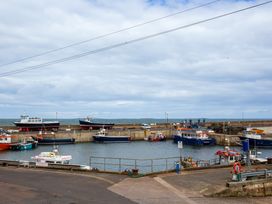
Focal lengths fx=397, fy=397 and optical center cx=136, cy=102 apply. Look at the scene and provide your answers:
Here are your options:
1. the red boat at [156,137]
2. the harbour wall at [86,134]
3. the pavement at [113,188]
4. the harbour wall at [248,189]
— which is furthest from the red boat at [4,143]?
the harbour wall at [248,189]

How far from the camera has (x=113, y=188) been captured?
2211 cm

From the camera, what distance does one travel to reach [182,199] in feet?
64.2

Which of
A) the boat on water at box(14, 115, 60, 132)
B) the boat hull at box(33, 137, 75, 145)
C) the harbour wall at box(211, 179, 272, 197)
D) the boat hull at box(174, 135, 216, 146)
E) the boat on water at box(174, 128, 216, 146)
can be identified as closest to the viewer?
the harbour wall at box(211, 179, 272, 197)

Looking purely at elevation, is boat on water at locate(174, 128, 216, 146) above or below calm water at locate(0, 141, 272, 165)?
above

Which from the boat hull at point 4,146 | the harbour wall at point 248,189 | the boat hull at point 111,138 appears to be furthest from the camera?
the boat hull at point 111,138

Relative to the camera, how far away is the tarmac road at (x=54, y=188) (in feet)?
62.5

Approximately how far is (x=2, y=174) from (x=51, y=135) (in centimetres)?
7870

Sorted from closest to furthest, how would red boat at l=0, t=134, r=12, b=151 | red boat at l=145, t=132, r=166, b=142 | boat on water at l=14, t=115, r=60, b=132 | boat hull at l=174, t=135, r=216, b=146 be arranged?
red boat at l=0, t=134, r=12, b=151 < boat hull at l=174, t=135, r=216, b=146 < red boat at l=145, t=132, r=166, b=142 < boat on water at l=14, t=115, r=60, b=132

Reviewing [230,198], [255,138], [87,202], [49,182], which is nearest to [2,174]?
[49,182]

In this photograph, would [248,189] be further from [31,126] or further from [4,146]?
[31,126]

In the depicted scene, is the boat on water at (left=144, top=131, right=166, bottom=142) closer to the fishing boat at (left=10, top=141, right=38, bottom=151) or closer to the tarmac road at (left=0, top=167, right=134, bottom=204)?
the fishing boat at (left=10, top=141, right=38, bottom=151)

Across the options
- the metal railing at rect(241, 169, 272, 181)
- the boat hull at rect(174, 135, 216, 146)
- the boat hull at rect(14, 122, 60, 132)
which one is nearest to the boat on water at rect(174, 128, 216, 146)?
the boat hull at rect(174, 135, 216, 146)

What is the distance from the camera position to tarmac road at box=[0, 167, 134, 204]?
19047mm

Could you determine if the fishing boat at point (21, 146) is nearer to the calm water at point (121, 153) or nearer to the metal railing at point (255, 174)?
the calm water at point (121, 153)
